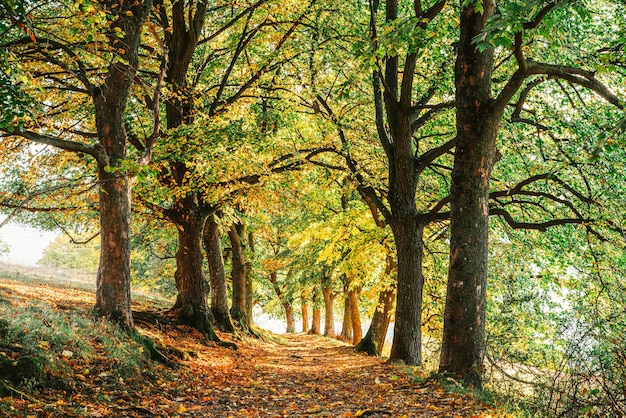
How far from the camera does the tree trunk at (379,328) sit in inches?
624

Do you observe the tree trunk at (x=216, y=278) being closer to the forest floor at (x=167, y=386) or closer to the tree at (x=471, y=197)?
the forest floor at (x=167, y=386)

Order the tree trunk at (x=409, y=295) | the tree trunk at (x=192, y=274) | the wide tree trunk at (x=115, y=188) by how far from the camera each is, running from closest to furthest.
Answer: the wide tree trunk at (x=115, y=188)
the tree trunk at (x=409, y=295)
the tree trunk at (x=192, y=274)

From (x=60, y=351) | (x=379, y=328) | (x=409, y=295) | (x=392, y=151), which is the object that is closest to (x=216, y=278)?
(x=379, y=328)

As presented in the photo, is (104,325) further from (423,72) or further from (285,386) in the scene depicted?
(423,72)

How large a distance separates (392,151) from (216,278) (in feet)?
28.2

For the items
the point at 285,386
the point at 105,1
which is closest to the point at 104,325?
the point at 285,386

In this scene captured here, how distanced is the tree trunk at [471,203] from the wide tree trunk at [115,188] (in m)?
6.27

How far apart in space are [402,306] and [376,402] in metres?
4.66

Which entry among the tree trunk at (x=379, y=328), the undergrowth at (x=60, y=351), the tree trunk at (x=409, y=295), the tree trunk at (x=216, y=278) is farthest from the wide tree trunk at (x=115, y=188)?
the tree trunk at (x=379, y=328)

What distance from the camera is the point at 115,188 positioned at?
927 centimetres

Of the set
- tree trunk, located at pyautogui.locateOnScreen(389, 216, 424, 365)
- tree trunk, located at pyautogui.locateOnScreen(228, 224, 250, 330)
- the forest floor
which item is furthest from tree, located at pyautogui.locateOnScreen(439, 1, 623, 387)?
tree trunk, located at pyautogui.locateOnScreen(228, 224, 250, 330)

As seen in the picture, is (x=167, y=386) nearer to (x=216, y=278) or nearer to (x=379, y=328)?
(x=216, y=278)

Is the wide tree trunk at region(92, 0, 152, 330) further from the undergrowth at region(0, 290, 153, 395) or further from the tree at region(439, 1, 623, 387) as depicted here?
the tree at region(439, 1, 623, 387)

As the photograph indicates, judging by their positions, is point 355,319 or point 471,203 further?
point 355,319
